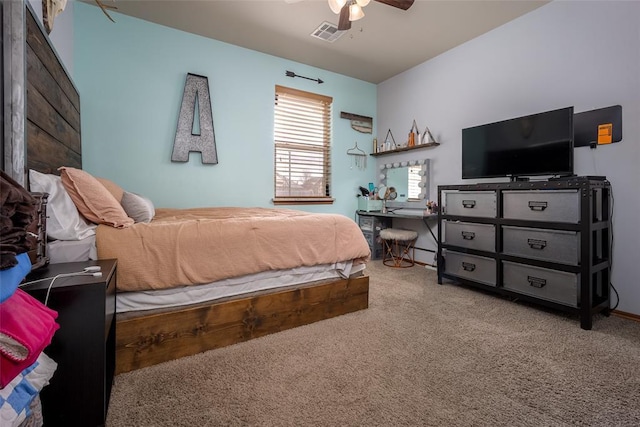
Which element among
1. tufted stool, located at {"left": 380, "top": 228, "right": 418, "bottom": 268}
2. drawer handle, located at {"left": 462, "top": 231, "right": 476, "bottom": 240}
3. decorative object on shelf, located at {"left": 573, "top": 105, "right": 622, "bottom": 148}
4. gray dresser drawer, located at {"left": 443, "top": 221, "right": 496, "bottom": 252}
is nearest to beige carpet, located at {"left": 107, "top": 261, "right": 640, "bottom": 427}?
gray dresser drawer, located at {"left": 443, "top": 221, "right": 496, "bottom": 252}

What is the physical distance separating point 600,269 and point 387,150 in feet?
8.91

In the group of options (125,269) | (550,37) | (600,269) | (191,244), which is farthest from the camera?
(550,37)

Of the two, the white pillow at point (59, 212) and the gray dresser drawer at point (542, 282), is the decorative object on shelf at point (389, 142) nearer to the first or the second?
the gray dresser drawer at point (542, 282)

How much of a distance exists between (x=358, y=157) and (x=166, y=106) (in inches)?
105

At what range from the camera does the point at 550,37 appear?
106 inches

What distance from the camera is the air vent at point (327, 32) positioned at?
3129 mm

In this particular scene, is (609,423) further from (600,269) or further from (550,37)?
(550,37)

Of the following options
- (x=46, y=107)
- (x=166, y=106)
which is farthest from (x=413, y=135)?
(x=46, y=107)

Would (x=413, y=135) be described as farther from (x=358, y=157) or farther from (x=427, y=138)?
(x=358, y=157)

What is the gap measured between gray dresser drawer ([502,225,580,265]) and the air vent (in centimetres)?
259

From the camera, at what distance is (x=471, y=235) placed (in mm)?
2766

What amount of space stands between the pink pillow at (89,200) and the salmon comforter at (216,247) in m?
0.07

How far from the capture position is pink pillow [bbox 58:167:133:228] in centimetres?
147

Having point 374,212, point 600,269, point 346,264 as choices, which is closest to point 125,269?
point 346,264
